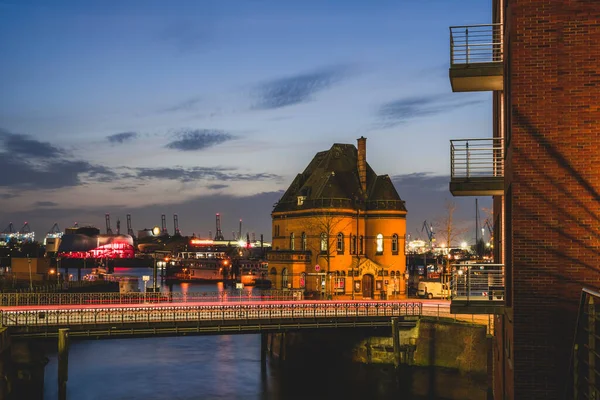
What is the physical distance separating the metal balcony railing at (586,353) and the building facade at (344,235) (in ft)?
209

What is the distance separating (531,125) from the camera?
15.5 metres

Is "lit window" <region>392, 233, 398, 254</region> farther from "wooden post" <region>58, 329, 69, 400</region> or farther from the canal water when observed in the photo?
"wooden post" <region>58, 329, 69, 400</region>

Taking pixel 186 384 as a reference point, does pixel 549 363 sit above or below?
above

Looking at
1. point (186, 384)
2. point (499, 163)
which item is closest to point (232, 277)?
point (186, 384)

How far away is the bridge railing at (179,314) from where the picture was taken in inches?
1797

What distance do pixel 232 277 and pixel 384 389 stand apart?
142423mm

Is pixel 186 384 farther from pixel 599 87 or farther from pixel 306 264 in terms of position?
pixel 599 87

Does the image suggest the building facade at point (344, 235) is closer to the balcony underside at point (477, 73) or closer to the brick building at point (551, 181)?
the balcony underside at point (477, 73)

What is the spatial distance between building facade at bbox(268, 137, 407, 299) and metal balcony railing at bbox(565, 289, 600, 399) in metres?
63.7

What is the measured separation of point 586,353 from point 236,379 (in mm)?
43779

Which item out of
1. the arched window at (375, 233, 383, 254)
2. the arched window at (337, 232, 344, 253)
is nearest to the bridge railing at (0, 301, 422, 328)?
the arched window at (337, 232, 344, 253)

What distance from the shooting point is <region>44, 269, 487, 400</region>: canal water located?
48562 mm

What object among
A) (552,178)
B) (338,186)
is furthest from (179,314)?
(552,178)

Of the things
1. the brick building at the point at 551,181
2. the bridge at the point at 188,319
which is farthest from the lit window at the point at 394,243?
the brick building at the point at 551,181
